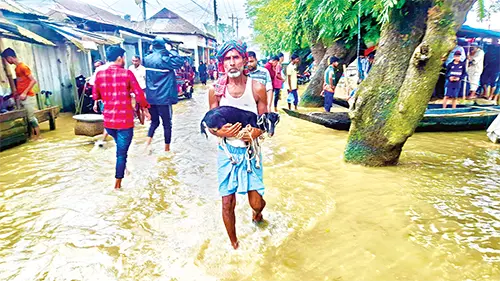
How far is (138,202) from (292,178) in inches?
89.7

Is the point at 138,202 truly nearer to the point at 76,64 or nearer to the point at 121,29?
the point at 76,64

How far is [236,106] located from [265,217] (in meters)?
1.46

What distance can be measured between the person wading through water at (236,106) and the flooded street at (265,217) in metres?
0.58

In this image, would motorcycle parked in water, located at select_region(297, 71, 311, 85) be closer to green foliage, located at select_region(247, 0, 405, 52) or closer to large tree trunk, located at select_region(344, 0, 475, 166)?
green foliage, located at select_region(247, 0, 405, 52)

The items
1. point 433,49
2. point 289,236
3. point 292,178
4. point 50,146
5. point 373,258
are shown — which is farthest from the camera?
point 50,146

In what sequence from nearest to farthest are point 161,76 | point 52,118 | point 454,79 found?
point 161,76
point 52,118
point 454,79

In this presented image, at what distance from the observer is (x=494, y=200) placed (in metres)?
4.30

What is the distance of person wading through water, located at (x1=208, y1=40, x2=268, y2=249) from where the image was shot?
3115 millimetres

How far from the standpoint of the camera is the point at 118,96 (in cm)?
452

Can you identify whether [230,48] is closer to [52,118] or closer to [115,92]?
[115,92]

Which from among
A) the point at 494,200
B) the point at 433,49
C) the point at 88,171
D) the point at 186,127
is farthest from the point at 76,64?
the point at 494,200

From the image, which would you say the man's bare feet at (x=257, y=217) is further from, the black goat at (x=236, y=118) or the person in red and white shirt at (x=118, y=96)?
the person in red and white shirt at (x=118, y=96)

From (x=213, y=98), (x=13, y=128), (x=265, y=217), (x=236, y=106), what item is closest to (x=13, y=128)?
(x=13, y=128)

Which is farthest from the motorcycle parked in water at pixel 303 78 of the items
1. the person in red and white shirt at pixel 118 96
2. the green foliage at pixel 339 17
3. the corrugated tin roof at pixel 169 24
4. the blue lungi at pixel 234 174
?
the blue lungi at pixel 234 174
